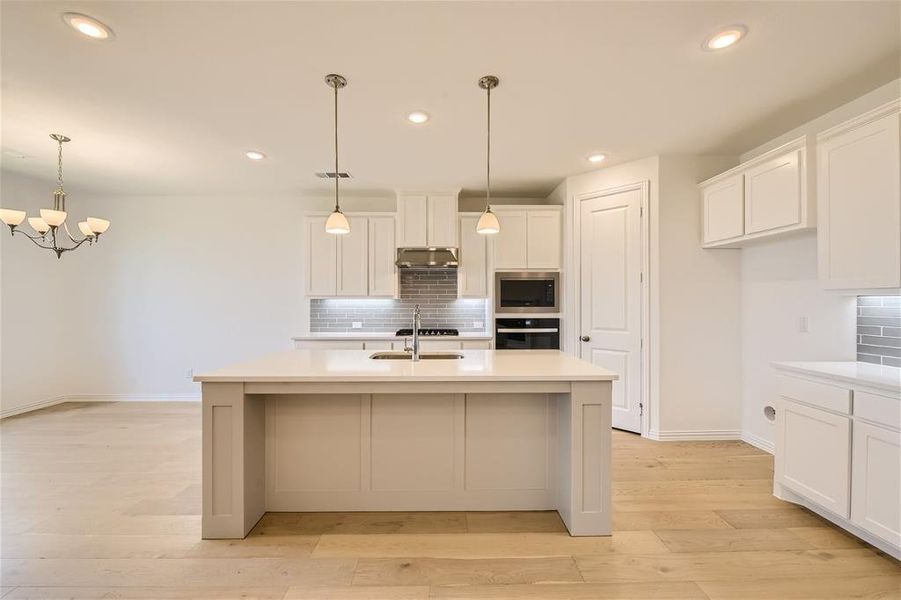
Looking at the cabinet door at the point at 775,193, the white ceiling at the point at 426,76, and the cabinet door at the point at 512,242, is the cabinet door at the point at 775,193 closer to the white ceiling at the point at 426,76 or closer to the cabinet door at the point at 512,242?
the white ceiling at the point at 426,76

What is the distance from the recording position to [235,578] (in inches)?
72.3

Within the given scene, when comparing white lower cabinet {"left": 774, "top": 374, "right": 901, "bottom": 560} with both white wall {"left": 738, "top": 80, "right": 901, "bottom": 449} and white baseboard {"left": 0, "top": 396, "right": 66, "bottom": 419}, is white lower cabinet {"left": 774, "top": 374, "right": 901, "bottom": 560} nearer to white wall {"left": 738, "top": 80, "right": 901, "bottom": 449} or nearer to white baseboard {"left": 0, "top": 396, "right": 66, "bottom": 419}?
white wall {"left": 738, "top": 80, "right": 901, "bottom": 449}

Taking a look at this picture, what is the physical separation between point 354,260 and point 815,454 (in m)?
4.23

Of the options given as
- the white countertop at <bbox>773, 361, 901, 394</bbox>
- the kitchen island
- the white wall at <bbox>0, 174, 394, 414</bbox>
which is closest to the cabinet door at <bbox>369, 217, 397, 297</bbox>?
the white wall at <bbox>0, 174, 394, 414</bbox>

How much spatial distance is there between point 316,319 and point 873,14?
5.03 m

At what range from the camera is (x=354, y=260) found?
4684 millimetres

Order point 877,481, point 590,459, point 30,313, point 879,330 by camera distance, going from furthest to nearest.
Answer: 1. point 30,313
2. point 879,330
3. point 590,459
4. point 877,481

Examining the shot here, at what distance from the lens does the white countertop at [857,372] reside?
188 centimetres

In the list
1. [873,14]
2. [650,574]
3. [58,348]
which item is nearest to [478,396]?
[650,574]

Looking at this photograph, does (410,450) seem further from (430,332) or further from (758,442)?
(758,442)

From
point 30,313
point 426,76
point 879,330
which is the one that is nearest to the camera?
point 426,76

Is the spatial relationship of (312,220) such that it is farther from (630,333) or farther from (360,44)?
(630,333)

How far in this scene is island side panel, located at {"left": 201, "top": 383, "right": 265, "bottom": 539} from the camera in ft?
6.90

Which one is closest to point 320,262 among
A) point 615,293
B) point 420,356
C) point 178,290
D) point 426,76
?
point 178,290
